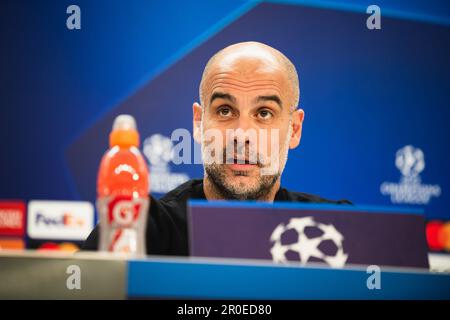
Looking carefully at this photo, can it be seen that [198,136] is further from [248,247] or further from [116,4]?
[248,247]

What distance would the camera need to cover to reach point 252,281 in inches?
39.9

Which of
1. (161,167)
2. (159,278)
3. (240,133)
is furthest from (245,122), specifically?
(159,278)

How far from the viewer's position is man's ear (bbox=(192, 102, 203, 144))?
2.07 m

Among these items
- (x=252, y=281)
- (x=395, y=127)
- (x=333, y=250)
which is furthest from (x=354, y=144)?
(x=252, y=281)

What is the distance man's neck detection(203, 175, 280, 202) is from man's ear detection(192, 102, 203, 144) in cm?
19

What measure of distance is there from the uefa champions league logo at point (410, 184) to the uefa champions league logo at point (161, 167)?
876mm

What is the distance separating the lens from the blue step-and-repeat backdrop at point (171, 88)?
91.1 inches

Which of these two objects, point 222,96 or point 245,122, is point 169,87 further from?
point 245,122

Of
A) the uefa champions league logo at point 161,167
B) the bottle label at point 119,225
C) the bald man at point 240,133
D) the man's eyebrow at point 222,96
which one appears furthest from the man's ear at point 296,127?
the bottle label at point 119,225

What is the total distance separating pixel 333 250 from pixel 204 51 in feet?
4.24

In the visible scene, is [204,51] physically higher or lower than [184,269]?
higher

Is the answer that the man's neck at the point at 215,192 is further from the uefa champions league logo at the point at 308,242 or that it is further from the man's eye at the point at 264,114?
the uefa champions league logo at the point at 308,242

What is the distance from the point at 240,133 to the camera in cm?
180
